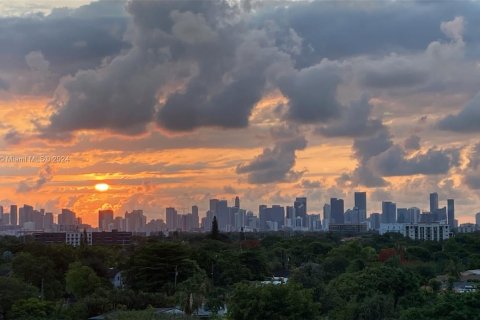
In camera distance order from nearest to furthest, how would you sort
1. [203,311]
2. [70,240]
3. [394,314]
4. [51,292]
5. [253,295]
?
[253,295], [394,314], [203,311], [51,292], [70,240]

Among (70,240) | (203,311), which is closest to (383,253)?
(203,311)

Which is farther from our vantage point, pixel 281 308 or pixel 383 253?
pixel 383 253

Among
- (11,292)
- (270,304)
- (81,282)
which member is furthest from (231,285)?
(270,304)

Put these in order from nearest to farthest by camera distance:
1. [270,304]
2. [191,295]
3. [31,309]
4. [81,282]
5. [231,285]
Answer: [270,304]
[31,309]
[191,295]
[81,282]
[231,285]

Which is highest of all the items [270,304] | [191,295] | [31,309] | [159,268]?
[270,304]

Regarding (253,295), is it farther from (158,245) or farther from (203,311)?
(158,245)

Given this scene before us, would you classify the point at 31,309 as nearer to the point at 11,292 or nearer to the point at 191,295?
the point at 11,292

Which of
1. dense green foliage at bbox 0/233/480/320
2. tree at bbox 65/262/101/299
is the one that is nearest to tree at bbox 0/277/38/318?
dense green foliage at bbox 0/233/480/320
